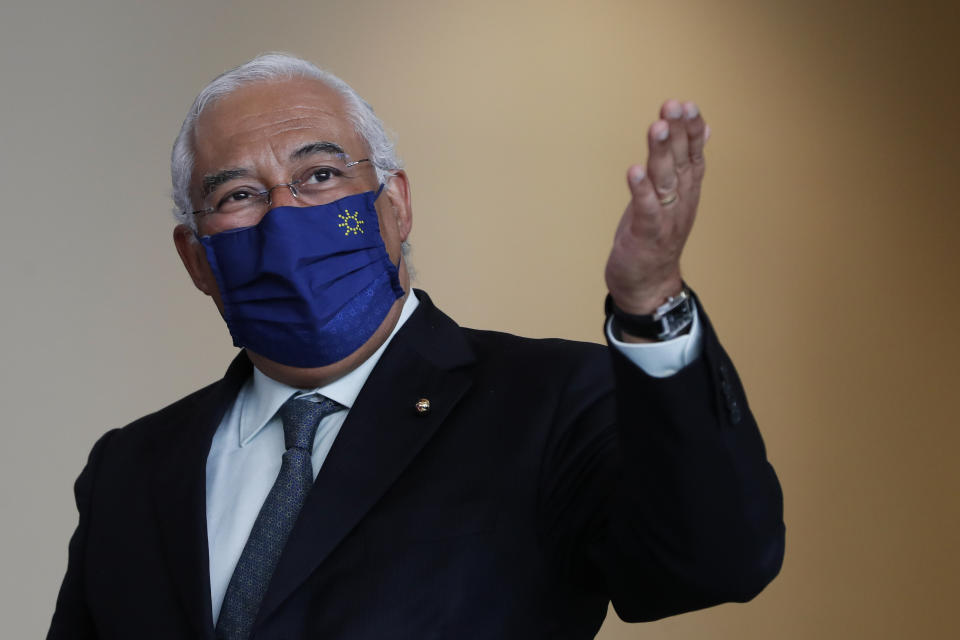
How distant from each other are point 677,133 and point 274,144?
0.83 metres

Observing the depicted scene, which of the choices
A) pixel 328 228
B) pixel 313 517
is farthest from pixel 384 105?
pixel 313 517

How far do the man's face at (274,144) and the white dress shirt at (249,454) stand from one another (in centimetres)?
21

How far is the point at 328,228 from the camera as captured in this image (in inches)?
67.2

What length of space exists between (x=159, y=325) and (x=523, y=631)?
72.4 inches

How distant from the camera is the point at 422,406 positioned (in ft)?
5.25

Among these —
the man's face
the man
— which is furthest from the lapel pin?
the man's face

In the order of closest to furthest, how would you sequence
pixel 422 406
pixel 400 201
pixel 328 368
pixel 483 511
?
1. pixel 483 511
2. pixel 422 406
3. pixel 328 368
4. pixel 400 201

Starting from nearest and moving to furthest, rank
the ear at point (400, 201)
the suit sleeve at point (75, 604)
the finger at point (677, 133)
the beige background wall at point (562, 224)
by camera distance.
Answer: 1. the finger at point (677, 133)
2. the suit sleeve at point (75, 604)
3. the ear at point (400, 201)
4. the beige background wall at point (562, 224)

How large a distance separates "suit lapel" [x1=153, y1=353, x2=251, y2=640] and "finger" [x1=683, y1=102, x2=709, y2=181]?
853 mm

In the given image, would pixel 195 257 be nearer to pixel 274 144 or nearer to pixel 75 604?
pixel 274 144

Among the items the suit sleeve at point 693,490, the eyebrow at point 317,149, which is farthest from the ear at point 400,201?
the suit sleeve at point 693,490

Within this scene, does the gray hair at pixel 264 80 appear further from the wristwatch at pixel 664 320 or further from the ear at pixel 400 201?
the wristwatch at pixel 664 320

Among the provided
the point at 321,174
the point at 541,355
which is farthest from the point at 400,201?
the point at 541,355

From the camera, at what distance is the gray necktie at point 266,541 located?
154cm
